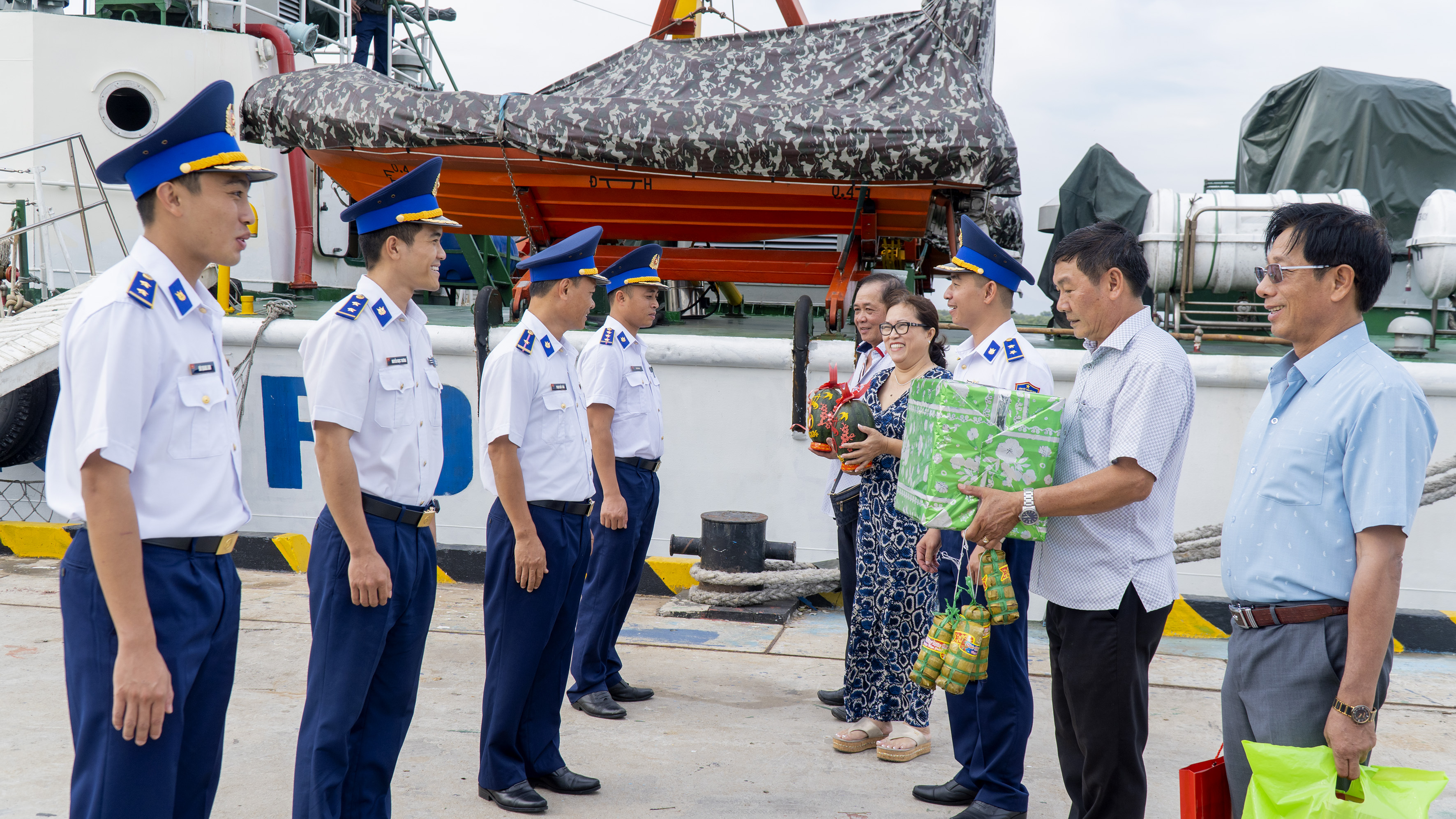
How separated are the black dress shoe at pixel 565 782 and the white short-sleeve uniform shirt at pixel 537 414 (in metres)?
0.92

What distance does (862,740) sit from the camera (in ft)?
12.5

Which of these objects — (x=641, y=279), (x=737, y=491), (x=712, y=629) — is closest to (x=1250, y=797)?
(x=641, y=279)

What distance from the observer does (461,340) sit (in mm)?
6465

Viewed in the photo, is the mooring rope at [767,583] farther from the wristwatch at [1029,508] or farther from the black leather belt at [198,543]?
the black leather belt at [198,543]

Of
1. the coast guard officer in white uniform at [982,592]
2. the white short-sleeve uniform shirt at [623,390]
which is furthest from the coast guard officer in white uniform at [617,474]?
the coast guard officer in white uniform at [982,592]

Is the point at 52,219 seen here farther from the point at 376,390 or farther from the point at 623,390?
the point at 376,390

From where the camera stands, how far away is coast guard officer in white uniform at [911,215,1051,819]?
3.14 m

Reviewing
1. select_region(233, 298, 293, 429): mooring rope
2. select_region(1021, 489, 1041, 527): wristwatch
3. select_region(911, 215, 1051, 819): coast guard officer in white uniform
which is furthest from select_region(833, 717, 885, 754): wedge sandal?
select_region(233, 298, 293, 429): mooring rope

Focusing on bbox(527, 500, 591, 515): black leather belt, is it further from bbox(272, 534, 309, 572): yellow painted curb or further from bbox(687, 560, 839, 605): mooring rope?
bbox(272, 534, 309, 572): yellow painted curb

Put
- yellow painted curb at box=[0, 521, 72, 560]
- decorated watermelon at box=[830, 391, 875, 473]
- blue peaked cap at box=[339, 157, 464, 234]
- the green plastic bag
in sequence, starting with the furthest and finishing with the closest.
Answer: yellow painted curb at box=[0, 521, 72, 560] < decorated watermelon at box=[830, 391, 875, 473] < blue peaked cap at box=[339, 157, 464, 234] < the green plastic bag

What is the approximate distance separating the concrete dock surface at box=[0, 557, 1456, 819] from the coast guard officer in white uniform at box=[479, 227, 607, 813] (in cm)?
17

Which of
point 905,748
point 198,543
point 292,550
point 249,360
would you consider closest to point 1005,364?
point 905,748

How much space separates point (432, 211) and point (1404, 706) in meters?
4.56

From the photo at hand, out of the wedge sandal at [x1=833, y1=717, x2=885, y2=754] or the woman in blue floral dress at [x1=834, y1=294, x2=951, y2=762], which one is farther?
the wedge sandal at [x1=833, y1=717, x2=885, y2=754]
